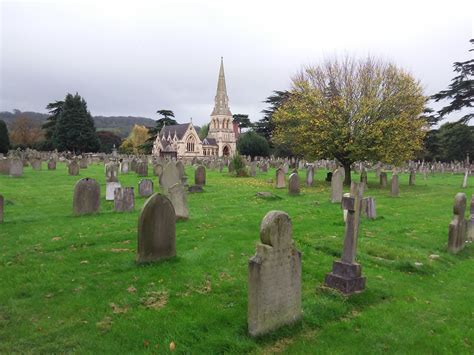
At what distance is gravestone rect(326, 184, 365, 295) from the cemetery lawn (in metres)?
0.20

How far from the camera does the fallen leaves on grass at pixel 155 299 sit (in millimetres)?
5645

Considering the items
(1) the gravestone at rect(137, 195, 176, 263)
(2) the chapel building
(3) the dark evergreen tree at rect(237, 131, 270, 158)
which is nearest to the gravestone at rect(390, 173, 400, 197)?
(1) the gravestone at rect(137, 195, 176, 263)

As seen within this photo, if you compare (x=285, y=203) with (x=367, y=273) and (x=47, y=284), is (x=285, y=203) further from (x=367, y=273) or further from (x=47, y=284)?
(x=47, y=284)

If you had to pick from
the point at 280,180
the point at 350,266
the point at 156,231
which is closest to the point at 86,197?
the point at 156,231

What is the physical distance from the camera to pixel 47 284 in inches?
248

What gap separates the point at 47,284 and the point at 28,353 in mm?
2096

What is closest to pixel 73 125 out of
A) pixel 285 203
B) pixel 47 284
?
pixel 285 203

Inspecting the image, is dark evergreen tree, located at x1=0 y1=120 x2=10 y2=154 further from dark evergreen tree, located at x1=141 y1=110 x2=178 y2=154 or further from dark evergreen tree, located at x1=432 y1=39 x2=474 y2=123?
dark evergreen tree, located at x1=432 y1=39 x2=474 y2=123

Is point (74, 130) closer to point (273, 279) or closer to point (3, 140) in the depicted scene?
point (3, 140)

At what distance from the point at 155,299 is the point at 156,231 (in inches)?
72.6

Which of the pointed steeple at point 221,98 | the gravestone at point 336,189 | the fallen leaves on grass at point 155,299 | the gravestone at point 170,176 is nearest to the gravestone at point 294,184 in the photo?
the gravestone at point 336,189

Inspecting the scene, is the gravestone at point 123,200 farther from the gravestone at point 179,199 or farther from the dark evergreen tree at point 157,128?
the dark evergreen tree at point 157,128

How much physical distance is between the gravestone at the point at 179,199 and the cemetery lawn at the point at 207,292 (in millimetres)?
364

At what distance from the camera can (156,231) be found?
295 inches
